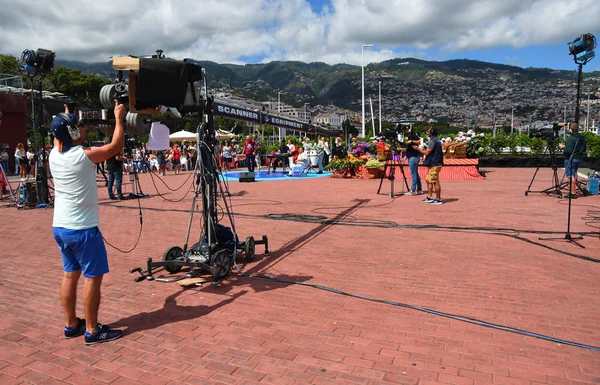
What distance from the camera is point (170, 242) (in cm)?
757

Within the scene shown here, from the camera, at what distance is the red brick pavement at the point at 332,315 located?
3.27m

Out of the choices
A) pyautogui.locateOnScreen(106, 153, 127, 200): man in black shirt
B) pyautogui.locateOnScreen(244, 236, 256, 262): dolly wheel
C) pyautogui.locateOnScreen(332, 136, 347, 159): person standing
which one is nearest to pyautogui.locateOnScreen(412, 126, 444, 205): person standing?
pyautogui.locateOnScreen(244, 236, 256, 262): dolly wheel

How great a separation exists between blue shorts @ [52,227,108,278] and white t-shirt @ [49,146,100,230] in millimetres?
59

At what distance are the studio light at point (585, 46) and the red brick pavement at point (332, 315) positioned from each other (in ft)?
9.90

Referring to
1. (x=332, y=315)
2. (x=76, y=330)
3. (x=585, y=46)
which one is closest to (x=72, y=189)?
(x=76, y=330)

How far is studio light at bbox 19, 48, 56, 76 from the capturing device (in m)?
11.2

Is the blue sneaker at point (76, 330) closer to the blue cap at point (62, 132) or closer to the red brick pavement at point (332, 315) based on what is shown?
the red brick pavement at point (332, 315)

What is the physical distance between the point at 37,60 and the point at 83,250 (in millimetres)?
9886

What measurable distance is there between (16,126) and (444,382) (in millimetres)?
34987

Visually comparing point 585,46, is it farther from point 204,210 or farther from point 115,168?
point 115,168

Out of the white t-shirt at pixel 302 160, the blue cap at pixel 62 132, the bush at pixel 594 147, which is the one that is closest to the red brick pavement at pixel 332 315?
the blue cap at pixel 62 132

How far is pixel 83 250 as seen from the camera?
3.74 meters

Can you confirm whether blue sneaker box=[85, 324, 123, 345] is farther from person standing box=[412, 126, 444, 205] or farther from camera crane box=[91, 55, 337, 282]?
person standing box=[412, 126, 444, 205]

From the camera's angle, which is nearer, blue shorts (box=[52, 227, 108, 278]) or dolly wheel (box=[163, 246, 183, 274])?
blue shorts (box=[52, 227, 108, 278])
